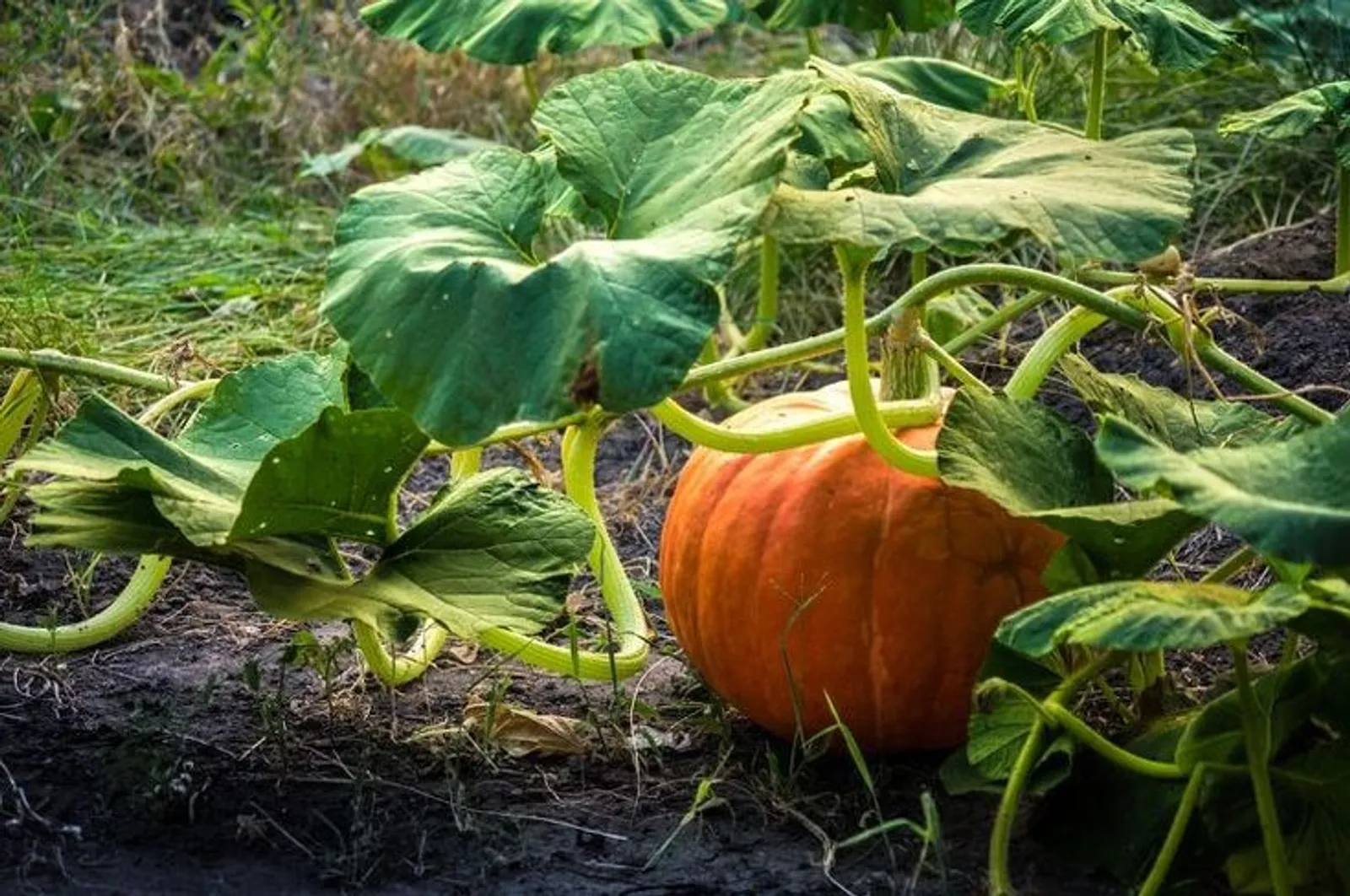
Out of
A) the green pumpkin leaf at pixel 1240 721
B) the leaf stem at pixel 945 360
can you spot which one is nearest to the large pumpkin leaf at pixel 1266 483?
the green pumpkin leaf at pixel 1240 721

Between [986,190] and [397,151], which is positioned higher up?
[986,190]

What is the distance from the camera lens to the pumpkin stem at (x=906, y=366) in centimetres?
217

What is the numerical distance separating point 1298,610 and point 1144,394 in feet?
2.17

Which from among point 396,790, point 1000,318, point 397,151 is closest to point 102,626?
point 396,790

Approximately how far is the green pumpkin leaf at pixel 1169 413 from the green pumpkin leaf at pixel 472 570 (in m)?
0.54

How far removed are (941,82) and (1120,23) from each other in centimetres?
59

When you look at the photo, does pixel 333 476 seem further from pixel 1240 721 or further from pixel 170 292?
pixel 170 292

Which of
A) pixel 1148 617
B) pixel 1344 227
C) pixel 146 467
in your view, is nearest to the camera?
pixel 1148 617

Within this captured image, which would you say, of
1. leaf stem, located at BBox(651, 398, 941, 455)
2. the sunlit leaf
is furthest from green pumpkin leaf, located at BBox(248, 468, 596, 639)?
the sunlit leaf

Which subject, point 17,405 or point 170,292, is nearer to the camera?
point 17,405

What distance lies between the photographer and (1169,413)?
2201mm

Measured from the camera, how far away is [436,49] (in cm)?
288

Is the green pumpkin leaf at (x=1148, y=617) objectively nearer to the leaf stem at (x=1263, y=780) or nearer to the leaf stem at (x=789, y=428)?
the leaf stem at (x=1263, y=780)

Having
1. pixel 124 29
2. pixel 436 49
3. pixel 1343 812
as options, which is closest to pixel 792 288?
pixel 436 49
